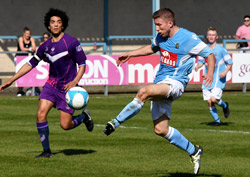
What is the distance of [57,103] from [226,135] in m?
4.14

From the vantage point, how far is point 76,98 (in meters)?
10.3

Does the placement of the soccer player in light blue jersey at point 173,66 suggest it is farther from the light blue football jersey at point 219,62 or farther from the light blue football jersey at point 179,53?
the light blue football jersey at point 219,62

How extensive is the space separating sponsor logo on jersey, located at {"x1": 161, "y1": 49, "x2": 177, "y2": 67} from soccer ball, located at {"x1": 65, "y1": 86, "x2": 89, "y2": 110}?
165cm

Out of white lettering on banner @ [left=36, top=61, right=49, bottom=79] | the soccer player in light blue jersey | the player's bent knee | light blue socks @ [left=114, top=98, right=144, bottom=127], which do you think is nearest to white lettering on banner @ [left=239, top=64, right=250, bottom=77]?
white lettering on banner @ [left=36, top=61, right=49, bottom=79]

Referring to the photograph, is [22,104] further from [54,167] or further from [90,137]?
[54,167]

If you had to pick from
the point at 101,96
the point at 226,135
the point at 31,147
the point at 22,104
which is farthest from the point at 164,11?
the point at 101,96

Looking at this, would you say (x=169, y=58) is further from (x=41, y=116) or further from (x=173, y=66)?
(x=41, y=116)

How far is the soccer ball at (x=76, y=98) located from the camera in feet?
33.7

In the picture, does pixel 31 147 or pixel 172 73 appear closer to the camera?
pixel 172 73

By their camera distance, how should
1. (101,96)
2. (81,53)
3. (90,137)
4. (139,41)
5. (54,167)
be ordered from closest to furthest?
(54,167)
(81,53)
(90,137)
(101,96)
(139,41)

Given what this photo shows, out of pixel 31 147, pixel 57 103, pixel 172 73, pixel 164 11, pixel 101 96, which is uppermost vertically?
pixel 164 11

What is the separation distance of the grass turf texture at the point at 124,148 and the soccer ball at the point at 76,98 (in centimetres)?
82

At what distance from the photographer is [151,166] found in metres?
9.91

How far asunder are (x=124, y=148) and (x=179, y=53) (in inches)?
120
